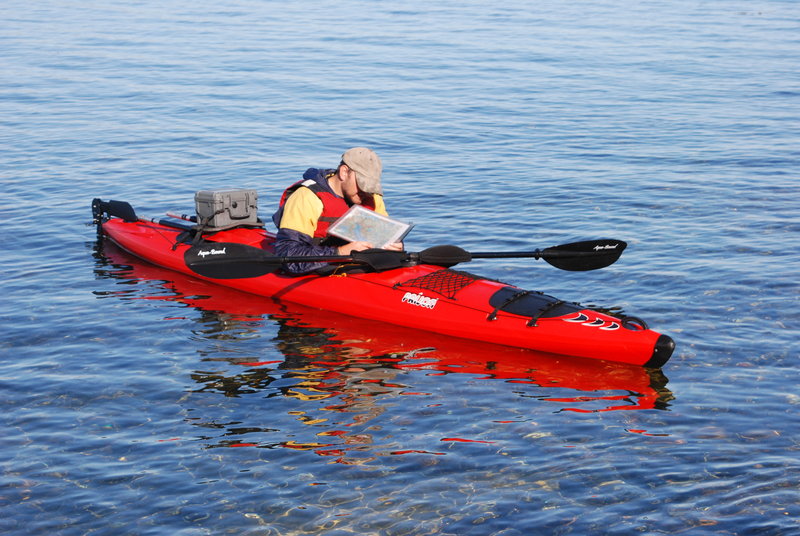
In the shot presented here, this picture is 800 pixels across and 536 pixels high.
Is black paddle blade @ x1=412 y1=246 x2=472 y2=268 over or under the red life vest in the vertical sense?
under

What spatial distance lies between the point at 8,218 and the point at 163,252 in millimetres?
3026

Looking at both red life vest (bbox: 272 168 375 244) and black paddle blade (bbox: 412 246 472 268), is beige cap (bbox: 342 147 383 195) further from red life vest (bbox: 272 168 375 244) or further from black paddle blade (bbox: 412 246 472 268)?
black paddle blade (bbox: 412 246 472 268)

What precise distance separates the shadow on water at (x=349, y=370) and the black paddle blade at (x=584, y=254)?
1.00 m

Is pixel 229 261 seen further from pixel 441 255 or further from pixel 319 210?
pixel 441 255

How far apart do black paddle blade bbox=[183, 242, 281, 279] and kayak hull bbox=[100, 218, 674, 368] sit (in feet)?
0.68

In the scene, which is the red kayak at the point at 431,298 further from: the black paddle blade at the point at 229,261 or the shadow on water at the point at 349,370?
the shadow on water at the point at 349,370

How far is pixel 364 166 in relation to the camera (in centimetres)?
844

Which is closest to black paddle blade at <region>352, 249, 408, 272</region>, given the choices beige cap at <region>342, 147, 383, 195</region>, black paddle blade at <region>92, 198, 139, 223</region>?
beige cap at <region>342, 147, 383, 195</region>

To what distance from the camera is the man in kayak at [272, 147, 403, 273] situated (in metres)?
8.69

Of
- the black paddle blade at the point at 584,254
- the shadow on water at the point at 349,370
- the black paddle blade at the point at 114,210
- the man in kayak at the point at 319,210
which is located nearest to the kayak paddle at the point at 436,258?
the black paddle blade at the point at 584,254

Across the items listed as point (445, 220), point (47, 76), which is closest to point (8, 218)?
point (445, 220)

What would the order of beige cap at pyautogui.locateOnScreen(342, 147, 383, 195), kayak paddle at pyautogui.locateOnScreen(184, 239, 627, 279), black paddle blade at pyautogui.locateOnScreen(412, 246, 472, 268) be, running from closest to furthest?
beige cap at pyautogui.locateOnScreen(342, 147, 383, 195) < kayak paddle at pyautogui.locateOnScreen(184, 239, 627, 279) < black paddle blade at pyautogui.locateOnScreen(412, 246, 472, 268)

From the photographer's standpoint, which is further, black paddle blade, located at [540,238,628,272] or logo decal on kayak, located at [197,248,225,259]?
logo decal on kayak, located at [197,248,225,259]

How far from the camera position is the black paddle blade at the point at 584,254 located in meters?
8.70
